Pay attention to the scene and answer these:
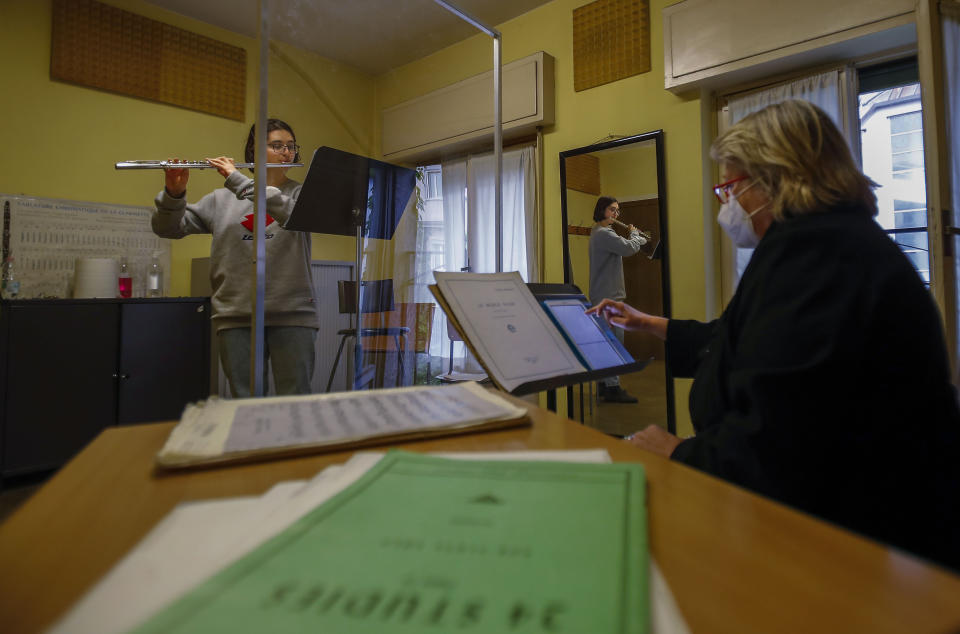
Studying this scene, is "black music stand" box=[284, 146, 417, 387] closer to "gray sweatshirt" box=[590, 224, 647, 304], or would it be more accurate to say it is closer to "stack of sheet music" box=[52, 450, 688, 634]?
"stack of sheet music" box=[52, 450, 688, 634]

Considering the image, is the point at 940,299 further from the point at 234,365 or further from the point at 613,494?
the point at 234,365

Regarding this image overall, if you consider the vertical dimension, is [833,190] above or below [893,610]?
above

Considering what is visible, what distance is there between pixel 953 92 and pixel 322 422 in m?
2.64

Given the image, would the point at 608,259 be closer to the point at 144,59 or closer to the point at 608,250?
the point at 608,250

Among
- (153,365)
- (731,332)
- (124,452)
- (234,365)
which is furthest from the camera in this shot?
(153,365)

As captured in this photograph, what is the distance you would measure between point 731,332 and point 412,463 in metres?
0.69

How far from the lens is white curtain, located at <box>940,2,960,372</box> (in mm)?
1926

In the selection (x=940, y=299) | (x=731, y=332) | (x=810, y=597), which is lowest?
(x=810, y=597)

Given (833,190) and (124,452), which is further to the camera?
(833,190)

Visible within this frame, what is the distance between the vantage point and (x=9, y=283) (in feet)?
9.63

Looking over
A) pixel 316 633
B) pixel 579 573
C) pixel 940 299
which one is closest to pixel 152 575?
pixel 316 633

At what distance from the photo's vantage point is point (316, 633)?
235 mm

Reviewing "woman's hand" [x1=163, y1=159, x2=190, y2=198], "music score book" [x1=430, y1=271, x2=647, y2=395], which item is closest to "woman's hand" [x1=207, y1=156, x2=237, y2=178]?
"woman's hand" [x1=163, y1=159, x2=190, y2=198]

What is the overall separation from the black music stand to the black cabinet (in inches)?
64.1
